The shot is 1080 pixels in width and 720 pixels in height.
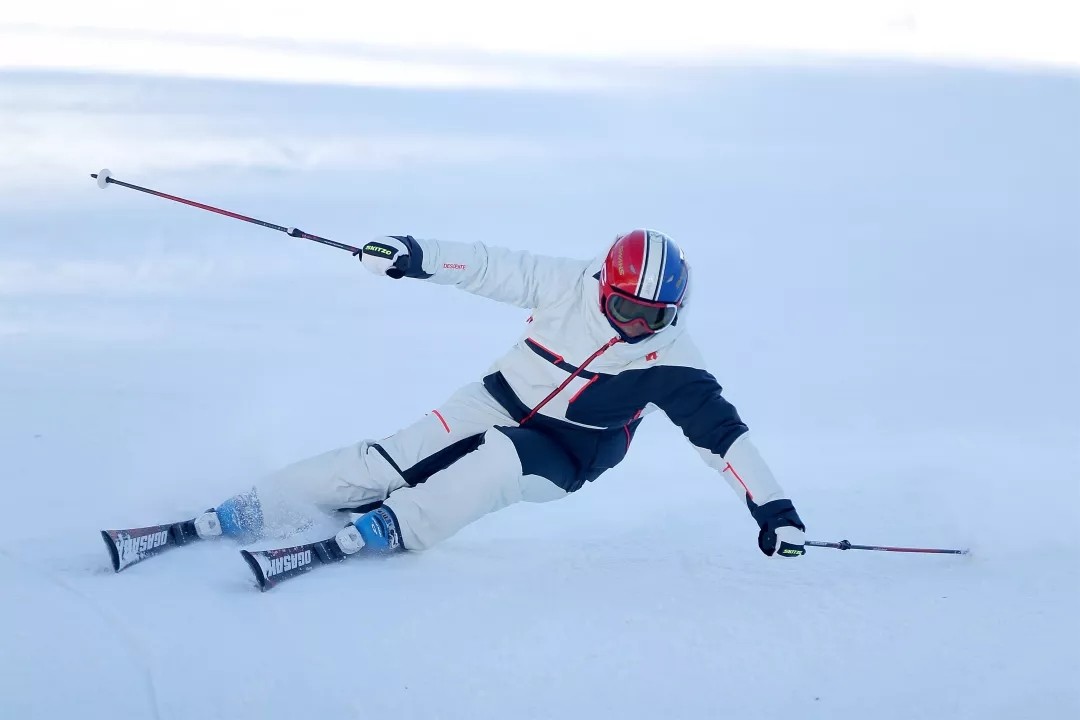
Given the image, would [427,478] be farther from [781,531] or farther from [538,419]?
[781,531]

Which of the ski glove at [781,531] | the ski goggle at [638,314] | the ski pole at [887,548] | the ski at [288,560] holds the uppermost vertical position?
the ski goggle at [638,314]

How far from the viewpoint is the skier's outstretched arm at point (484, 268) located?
11.9 feet

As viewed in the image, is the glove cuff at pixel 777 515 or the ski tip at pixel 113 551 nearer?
the ski tip at pixel 113 551

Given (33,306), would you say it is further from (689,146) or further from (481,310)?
(689,146)

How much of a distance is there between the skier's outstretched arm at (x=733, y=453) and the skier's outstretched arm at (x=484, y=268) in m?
0.58

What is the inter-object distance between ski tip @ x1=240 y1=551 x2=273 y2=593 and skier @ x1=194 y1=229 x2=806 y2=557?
1.14 ft

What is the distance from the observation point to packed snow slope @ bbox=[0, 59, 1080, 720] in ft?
9.40

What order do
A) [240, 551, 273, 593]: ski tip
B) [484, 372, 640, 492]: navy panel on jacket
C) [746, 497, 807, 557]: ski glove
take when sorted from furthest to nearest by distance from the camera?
[484, 372, 640, 492]: navy panel on jacket, [746, 497, 807, 557]: ski glove, [240, 551, 273, 593]: ski tip

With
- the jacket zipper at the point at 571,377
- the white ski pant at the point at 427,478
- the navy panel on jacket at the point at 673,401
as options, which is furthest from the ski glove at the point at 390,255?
the navy panel on jacket at the point at 673,401

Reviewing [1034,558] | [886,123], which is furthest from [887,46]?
[1034,558]

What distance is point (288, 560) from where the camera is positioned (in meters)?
3.15

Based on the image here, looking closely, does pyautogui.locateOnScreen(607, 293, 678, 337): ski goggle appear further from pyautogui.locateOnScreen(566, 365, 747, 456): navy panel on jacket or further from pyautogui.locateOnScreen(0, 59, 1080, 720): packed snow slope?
pyautogui.locateOnScreen(0, 59, 1080, 720): packed snow slope

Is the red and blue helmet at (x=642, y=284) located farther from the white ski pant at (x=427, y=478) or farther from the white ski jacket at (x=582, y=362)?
the white ski pant at (x=427, y=478)

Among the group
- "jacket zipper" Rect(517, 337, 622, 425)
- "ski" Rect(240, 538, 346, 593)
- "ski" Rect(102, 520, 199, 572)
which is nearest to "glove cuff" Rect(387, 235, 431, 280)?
"jacket zipper" Rect(517, 337, 622, 425)
